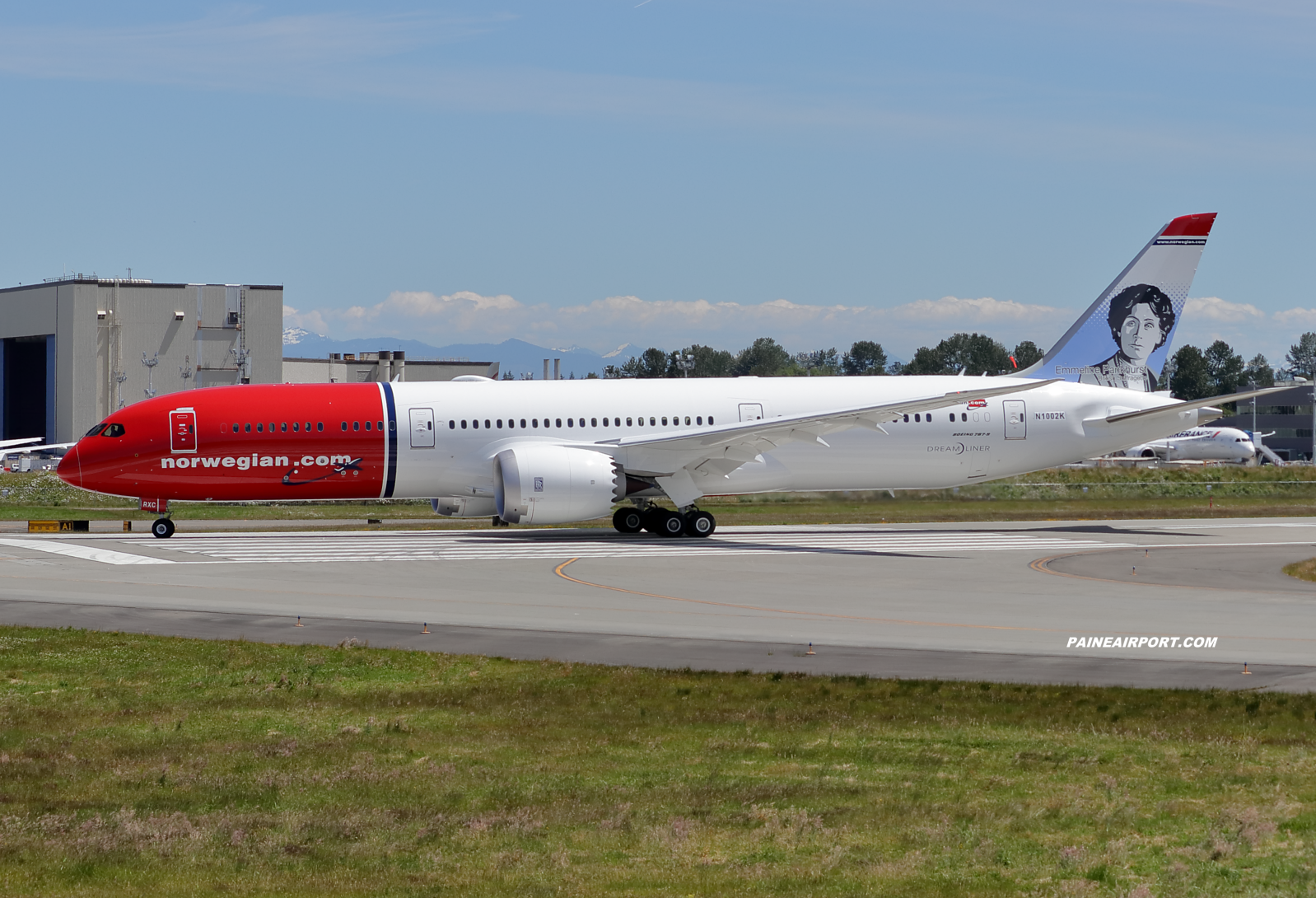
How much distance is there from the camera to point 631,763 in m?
12.9

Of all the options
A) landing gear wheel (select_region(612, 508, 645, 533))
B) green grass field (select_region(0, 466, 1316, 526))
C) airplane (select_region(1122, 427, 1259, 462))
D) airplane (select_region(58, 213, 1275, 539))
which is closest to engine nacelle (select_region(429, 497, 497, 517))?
airplane (select_region(58, 213, 1275, 539))

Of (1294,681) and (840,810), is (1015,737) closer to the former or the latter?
(840,810)

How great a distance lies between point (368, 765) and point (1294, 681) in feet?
36.7

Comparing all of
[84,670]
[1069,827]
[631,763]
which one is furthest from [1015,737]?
[84,670]

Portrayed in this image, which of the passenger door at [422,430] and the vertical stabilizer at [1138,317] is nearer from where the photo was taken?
the passenger door at [422,430]

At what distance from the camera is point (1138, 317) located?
4466cm

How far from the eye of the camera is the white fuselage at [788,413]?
39.0 meters

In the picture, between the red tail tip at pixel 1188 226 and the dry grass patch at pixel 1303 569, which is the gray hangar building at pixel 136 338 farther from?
the dry grass patch at pixel 1303 569

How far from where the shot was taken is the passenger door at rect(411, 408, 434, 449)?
38.4 meters

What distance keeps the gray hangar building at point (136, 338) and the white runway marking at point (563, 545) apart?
7499cm

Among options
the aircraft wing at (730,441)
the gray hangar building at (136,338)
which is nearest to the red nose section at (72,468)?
the aircraft wing at (730,441)

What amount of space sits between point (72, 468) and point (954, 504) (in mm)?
28532

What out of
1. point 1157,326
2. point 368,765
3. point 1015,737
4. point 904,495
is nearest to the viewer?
point 368,765

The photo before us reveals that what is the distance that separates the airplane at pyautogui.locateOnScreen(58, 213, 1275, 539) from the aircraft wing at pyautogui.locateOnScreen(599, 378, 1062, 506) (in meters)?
0.05
